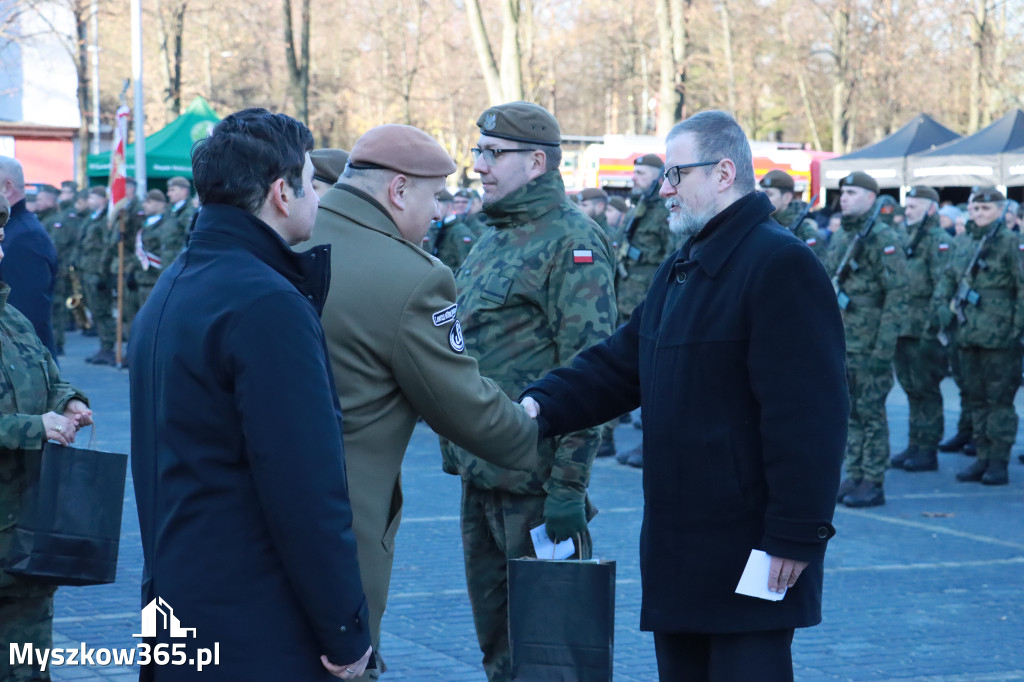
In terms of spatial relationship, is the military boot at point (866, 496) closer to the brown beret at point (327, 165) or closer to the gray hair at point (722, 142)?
the brown beret at point (327, 165)

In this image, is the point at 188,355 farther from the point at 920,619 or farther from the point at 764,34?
the point at 764,34

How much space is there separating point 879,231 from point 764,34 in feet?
121

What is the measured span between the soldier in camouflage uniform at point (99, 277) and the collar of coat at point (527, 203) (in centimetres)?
1516

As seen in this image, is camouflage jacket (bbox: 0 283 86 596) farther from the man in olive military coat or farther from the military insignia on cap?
the military insignia on cap

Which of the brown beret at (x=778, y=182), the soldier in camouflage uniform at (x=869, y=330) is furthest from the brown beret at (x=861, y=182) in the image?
the brown beret at (x=778, y=182)

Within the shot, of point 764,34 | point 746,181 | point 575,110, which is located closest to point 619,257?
point 746,181

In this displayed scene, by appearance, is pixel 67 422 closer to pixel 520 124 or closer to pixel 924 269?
pixel 520 124

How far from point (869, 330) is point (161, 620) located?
7840 mm

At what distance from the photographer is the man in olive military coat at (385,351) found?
3172 millimetres

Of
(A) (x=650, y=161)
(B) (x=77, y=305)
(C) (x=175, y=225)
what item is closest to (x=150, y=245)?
(C) (x=175, y=225)

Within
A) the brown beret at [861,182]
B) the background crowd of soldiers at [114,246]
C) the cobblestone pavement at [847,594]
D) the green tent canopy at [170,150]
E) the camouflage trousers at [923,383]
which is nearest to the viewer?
the cobblestone pavement at [847,594]

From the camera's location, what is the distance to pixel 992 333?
10.8 metres

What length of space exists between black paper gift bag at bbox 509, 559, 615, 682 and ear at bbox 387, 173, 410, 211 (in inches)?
39.0

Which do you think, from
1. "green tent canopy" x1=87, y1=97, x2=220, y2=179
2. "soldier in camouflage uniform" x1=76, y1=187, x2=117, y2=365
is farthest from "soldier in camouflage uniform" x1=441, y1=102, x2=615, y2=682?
"green tent canopy" x1=87, y1=97, x2=220, y2=179
